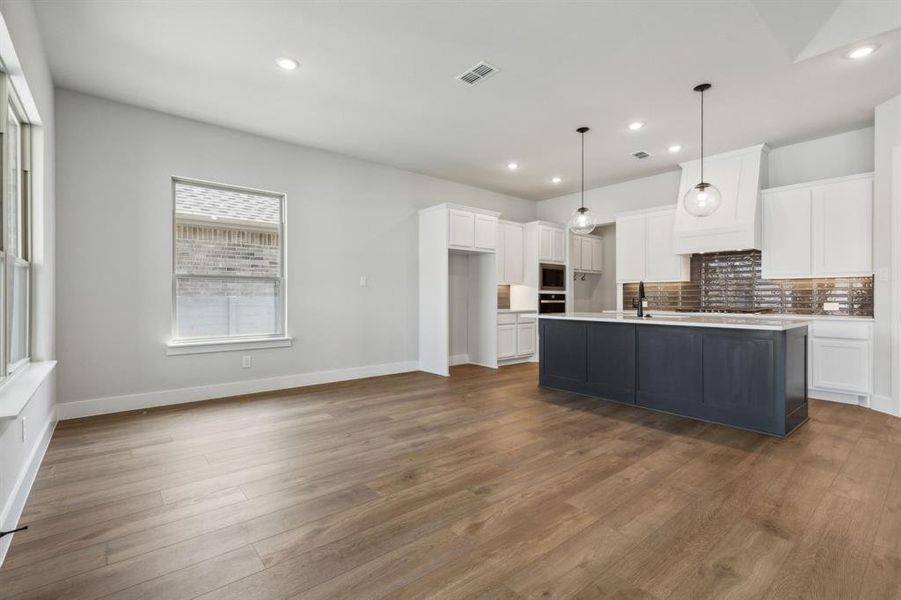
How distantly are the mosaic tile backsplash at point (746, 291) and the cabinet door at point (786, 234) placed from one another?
0.91 feet

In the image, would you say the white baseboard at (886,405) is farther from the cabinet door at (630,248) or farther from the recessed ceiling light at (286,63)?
the recessed ceiling light at (286,63)

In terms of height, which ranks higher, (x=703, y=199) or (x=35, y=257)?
(x=703, y=199)

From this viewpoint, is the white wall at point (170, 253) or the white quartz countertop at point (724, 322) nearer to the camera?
the white quartz countertop at point (724, 322)

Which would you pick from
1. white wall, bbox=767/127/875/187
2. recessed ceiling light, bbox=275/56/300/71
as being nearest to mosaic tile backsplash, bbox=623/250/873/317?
white wall, bbox=767/127/875/187

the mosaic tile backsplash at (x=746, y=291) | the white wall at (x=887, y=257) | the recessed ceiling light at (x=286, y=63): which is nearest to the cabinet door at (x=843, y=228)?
the white wall at (x=887, y=257)

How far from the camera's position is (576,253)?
7750 millimetres

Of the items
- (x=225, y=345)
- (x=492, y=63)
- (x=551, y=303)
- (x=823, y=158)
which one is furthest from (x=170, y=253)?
(x=823, y=158)

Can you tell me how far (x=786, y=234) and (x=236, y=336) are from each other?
21.3 feet

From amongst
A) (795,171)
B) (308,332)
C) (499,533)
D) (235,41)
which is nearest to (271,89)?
(235,41)

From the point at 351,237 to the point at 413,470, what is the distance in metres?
3.69

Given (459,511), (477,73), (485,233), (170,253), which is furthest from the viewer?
(485,233)

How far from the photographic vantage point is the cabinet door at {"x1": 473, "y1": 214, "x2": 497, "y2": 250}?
20.8 ft

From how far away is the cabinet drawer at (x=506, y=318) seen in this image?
22.2 ft

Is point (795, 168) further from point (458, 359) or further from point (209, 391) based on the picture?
point (209, 391)
